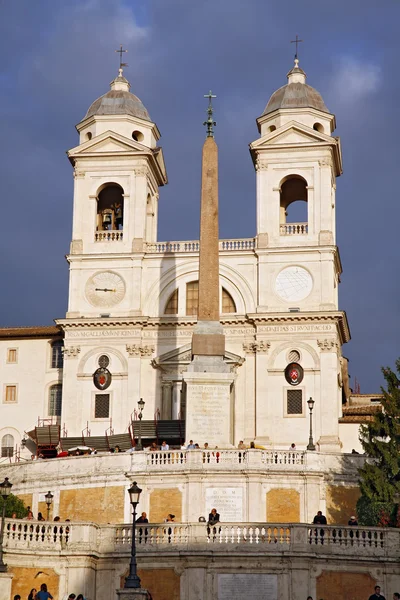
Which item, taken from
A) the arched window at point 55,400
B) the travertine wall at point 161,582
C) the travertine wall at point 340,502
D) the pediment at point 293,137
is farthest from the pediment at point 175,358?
the travertine wall at point 161,582

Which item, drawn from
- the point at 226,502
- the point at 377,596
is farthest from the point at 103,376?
the point at 377,596

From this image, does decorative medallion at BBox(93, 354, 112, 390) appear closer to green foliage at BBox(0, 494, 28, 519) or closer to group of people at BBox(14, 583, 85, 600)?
green foliage at BBox(0, 494, 28, 519)

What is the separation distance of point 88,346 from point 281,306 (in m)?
11.2

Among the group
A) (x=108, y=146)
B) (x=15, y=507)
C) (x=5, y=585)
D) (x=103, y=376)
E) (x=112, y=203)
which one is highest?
(x=108, y=146)

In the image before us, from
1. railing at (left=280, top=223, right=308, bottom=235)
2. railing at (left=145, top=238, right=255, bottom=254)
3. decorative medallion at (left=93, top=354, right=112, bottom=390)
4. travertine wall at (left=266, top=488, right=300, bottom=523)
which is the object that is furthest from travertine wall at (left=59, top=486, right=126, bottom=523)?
railing at (left=280, top=223, right=308, bottom=235)

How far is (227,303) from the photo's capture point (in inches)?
3120

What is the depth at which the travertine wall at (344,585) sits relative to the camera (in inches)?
1689

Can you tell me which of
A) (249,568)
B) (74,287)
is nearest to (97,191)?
(74,287)

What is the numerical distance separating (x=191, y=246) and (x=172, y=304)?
3.67m

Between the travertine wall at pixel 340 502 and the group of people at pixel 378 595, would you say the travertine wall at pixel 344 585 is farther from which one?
the travertine wall at pixel 340 502

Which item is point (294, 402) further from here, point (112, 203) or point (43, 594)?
point (43, 594)

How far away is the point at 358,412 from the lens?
7956 centimetres

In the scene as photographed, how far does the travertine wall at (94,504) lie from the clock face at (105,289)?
76.0 feet

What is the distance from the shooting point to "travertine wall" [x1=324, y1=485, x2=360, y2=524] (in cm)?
5588
